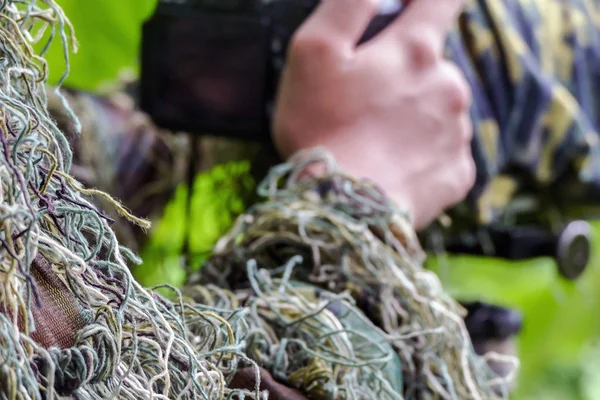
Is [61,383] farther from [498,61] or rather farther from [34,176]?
[498,61]

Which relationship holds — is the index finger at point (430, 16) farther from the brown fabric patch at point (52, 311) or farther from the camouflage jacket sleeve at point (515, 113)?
the brown fabric patch at point (52, 311)

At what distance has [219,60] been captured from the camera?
1.44 feet

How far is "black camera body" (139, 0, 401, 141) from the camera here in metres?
0.43

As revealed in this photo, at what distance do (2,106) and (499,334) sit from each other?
334 mm

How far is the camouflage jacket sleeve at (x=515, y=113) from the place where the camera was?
0.46 meters

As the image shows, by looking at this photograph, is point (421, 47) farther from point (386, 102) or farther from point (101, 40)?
point (101, 40)

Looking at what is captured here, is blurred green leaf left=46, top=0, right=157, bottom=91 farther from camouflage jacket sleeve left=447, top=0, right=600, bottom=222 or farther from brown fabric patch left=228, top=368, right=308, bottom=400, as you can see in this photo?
brown fabric patch left=228, top=368, right=308, bottom=400

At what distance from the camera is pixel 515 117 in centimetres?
47

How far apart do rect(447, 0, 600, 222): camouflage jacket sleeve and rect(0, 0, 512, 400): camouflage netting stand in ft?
0.38

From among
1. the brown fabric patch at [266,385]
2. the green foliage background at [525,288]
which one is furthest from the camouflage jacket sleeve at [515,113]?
the green foliage background at [525,288]

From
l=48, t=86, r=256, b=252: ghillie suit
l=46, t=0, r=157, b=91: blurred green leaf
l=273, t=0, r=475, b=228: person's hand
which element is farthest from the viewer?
l=46, t=0, r=157, b=91: blurred green leaf

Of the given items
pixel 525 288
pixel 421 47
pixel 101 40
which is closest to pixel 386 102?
pixel 421 47

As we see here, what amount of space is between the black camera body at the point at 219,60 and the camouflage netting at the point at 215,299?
0.15ft

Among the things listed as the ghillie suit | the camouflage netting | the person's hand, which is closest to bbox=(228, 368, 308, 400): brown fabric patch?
the camouflage netting
